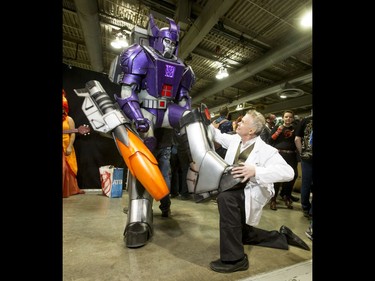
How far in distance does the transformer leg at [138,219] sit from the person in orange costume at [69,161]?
165cm

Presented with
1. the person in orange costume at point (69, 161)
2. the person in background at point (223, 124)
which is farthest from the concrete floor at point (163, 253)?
the person in background at point (223, 124)

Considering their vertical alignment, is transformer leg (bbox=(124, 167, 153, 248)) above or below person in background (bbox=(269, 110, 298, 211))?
below

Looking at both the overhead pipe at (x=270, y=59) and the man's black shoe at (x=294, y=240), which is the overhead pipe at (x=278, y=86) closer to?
the overhead pipe at (x=270, y=59)

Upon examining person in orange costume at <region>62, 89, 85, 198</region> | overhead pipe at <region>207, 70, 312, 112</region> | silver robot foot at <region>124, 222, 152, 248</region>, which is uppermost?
overhead pipe at <region>207, 70, 312, 112</region>

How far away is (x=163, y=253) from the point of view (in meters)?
1.43

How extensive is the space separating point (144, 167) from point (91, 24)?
3.03 metres

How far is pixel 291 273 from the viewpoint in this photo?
4.09 ft

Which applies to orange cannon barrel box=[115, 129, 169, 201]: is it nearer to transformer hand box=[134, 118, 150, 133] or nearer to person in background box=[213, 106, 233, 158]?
transformer hand box=[134, 118, 150, 133]

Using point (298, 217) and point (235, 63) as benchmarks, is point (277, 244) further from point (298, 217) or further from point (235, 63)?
point (235, 63)

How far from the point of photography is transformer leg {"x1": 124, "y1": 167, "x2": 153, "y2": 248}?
4.91 feet

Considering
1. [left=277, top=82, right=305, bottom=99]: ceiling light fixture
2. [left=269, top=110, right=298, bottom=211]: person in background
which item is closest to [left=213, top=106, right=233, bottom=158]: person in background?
[left=269, top=110, right=298, bottom=211]: person in background
